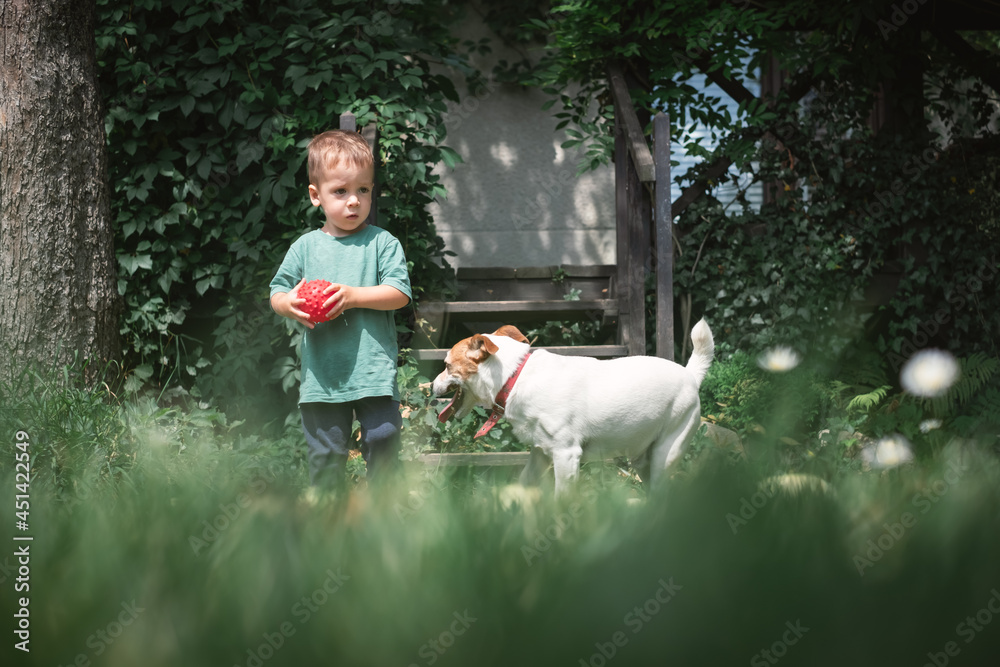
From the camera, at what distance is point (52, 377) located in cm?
340

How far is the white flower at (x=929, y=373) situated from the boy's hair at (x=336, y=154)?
4.08m

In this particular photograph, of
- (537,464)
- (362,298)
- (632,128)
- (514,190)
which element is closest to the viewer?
(362,298)

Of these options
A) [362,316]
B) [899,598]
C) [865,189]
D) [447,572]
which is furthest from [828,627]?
[865,189]

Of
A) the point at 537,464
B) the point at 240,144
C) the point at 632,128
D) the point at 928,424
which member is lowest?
the point at 928,424

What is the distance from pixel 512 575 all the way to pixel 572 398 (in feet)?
7.97

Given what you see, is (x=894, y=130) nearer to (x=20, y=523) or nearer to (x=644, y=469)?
(x=644, y=469)

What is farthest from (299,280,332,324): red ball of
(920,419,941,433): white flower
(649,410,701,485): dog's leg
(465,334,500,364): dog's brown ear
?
(920,419,941,433): white flower

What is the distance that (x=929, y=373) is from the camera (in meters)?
5.24

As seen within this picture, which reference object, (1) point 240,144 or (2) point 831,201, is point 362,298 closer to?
(1) point 240,144

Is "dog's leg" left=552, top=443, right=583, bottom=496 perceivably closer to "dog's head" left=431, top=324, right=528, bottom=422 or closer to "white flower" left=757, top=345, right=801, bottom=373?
"dog's head" left=431, top=324, right=528, bottom=422

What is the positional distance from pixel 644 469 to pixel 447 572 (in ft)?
9.43

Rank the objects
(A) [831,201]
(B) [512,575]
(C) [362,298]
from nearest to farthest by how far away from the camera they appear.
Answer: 1. (B) [512,575]
2. (C) [362,298]
3. (A) [831,201]

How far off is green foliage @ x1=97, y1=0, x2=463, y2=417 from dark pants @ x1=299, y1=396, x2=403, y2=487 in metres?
1.63

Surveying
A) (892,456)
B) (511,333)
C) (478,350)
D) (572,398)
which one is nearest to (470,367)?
(478,350)
